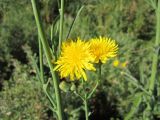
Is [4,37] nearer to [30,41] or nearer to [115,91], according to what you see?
[30,41]

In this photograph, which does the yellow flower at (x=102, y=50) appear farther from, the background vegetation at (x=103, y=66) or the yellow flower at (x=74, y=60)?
the background vegetation at (x=103, y=66)

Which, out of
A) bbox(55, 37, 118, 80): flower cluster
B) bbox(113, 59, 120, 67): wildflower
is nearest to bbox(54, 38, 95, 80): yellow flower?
bbox(55, 37, 118, 80): flower cluster

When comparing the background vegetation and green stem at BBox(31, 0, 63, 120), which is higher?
green stem at BBox(31, 0, 63, 120)

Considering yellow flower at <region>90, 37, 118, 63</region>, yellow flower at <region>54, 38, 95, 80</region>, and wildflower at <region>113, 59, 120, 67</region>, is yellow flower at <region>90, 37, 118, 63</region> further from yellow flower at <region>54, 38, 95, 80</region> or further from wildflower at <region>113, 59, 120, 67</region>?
wildflower at <region>113, 59, 120, 67</region>

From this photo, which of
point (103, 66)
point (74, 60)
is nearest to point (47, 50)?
point (74, 60)

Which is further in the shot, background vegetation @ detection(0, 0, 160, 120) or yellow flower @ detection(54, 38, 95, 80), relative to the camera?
background vegetation @ detection(0, 0, 160, 120)

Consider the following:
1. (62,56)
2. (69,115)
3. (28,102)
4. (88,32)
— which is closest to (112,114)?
(69,115)
